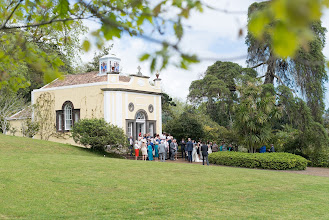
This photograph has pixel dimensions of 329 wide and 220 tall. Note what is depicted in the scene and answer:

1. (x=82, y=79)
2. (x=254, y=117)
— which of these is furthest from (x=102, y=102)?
(x=254, y=117)

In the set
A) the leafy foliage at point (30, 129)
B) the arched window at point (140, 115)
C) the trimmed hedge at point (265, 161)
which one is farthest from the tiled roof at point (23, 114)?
the trimmed hedge at point (265, 161)

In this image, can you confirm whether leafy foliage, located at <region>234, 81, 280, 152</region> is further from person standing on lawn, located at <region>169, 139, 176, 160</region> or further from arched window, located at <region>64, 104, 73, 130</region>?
arched window, located at <region>64, 104, 73, 130</region>

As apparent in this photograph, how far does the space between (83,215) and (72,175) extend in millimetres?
4774

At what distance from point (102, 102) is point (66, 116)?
4032 mm

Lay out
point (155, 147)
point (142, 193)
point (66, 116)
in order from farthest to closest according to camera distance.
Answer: point (66, 116) → point (155, 147) → point (142, 193)

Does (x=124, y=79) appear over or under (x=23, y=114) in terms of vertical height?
over

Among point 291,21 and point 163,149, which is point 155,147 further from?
point 291,21

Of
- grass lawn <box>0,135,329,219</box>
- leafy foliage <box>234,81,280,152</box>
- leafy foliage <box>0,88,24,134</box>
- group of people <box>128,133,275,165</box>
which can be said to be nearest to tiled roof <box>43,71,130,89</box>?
leafy foliage <box>0,88,24,134</box>

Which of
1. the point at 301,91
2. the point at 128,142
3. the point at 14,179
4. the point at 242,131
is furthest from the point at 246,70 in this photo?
the point at 14,179

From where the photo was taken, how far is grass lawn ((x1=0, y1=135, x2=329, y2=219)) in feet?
26.3

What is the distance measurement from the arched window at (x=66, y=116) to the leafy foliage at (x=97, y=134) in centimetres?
630

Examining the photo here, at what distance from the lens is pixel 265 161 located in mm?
20641

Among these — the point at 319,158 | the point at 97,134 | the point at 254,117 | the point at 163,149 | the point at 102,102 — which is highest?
the point at 102,102

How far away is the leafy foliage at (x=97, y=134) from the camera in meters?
22.4
